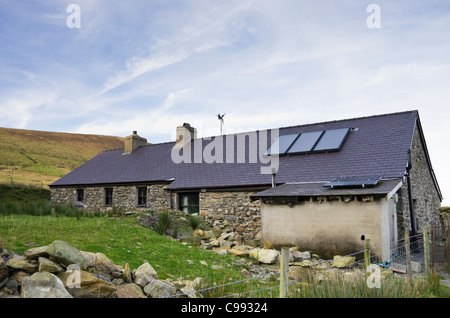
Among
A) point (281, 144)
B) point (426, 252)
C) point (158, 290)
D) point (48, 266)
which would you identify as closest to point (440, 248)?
point (426, 252)

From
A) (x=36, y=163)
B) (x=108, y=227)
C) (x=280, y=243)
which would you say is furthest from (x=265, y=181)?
(x=36, y=163)

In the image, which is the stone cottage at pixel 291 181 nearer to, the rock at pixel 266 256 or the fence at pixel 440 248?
the fence at pixel 440 248

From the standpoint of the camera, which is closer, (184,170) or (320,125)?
(320,125)

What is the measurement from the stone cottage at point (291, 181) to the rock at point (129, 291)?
24.2 ft

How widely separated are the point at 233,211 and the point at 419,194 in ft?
27.1

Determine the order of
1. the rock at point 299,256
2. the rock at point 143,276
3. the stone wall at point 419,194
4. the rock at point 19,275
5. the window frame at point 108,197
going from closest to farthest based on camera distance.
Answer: the rock at point 19,275
the rock at point 143,276
the rock at point 299,256
the stone wall at point 419,194
the window frame at point 108,197

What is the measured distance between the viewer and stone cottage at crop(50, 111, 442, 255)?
11250mm

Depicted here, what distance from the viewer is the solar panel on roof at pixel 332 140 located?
1524 cm

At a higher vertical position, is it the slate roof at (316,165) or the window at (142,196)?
the slate roof at (316,165)

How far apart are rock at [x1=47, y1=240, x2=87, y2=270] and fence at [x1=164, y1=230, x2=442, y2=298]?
6.42 feet

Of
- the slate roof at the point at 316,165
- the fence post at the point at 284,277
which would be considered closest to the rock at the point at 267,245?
the slate roof at the point at 316,165

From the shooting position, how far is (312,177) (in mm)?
14109
